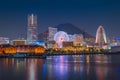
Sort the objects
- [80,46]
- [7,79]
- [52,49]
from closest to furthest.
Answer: [7,79]
[52,49]
[80,46]

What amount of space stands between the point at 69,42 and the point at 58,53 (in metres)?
15.8

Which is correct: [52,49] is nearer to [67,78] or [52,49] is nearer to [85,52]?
[85,52]

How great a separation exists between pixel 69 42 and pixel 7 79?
4045 inches

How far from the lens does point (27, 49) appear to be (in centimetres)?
9569

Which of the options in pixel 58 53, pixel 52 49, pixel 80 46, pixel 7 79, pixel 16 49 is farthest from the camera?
pixel 80 46

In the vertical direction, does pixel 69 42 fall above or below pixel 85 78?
above

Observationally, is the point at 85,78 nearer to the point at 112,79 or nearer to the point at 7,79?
the point at 112,79

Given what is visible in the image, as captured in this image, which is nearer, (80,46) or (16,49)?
(16,49)

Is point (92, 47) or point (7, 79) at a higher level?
point (92, 47)

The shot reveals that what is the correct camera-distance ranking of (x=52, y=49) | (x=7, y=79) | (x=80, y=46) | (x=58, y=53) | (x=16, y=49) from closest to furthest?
(x=7, y=79) → (x=16, y=49) → (x=58, y=53) → (x=52, y=49) → (x=80, y=46)

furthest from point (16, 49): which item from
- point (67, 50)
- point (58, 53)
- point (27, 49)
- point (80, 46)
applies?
point (80, 46)

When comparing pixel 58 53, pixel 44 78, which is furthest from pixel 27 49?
pixel 44 78

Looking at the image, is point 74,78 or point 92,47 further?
point 92,47

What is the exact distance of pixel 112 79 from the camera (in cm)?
2195
